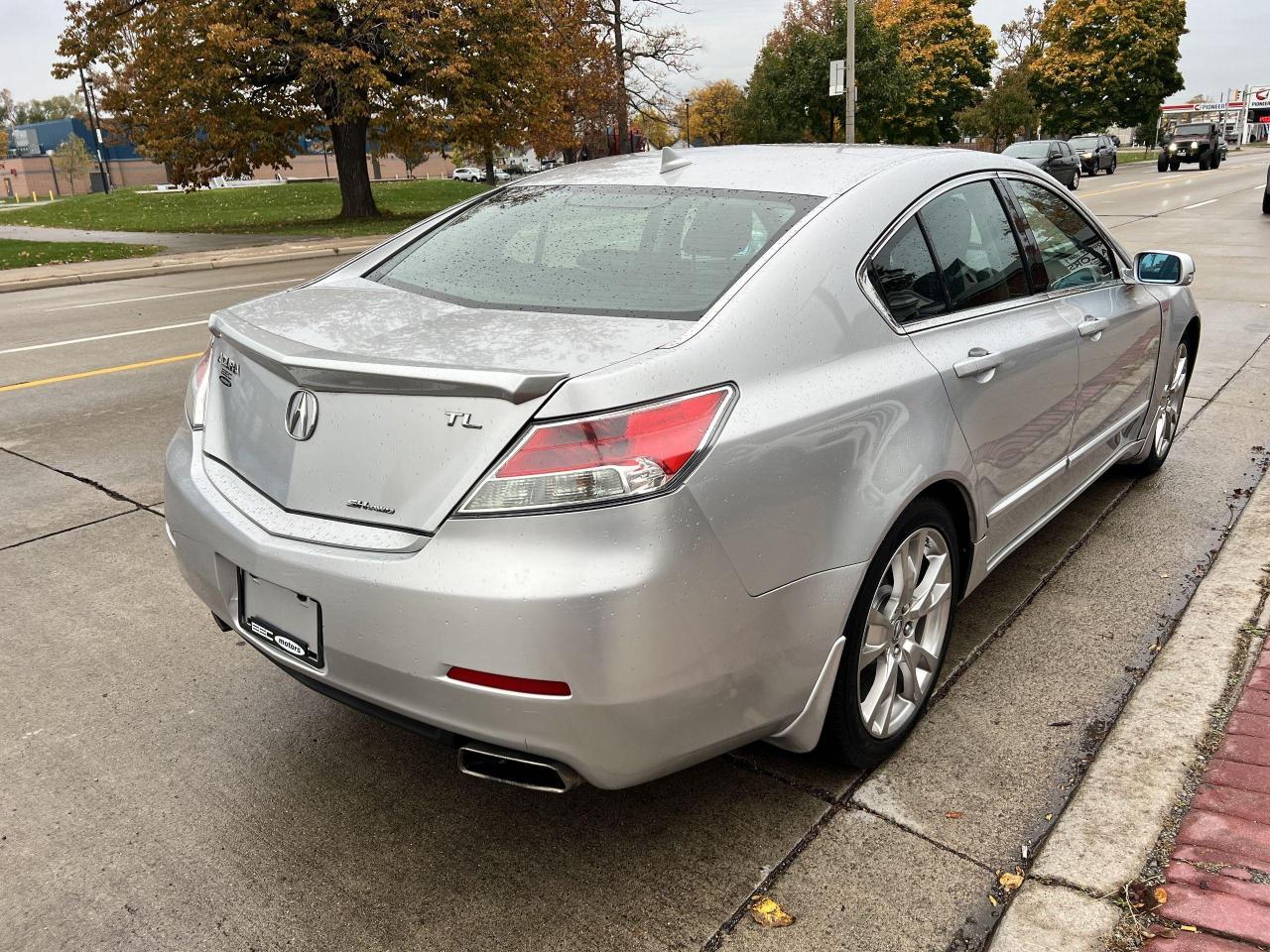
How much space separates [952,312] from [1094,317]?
43.4 inches

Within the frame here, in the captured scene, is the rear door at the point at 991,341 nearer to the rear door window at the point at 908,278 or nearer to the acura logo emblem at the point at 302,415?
the rear door window at the point at 908,278

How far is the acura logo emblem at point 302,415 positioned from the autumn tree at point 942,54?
230 ft

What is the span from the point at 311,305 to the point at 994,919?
2.31 meters

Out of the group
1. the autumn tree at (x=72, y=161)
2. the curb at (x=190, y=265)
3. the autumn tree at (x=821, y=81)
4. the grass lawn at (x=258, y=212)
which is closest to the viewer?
the curb at (x=190, y=265)

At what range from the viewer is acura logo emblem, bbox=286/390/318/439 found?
7.89 feet

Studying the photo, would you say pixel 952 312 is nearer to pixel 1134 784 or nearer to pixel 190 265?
pixel 1134 784

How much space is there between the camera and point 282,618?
96.7 inches

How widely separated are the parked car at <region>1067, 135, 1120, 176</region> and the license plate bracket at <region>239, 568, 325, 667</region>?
153 feet

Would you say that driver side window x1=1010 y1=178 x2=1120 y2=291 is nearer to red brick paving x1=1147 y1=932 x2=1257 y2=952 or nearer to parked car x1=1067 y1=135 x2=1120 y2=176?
red brick paving x1=1147 y1=932 x2=1257 y2=952

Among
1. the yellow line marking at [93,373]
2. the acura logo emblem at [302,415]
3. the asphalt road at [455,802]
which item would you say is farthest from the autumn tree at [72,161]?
the acura logo emblem at [302,415]


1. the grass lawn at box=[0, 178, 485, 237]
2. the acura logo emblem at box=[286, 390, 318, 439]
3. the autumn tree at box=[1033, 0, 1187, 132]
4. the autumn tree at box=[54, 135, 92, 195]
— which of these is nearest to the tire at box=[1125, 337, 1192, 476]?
the acura logo emblem at box=[286, 390, 318, 439]

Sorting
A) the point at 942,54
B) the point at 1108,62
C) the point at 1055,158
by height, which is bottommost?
the point at 1055,158

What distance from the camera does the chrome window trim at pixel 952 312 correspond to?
109 inches

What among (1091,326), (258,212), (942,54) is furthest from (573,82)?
(942,54)
